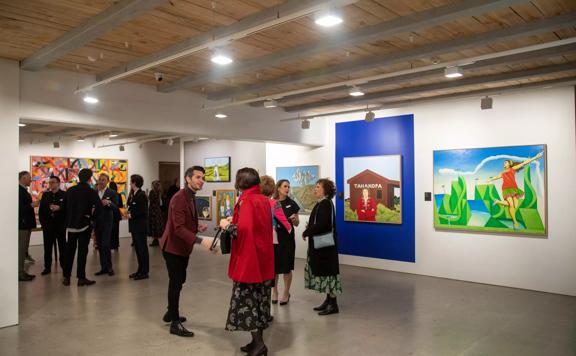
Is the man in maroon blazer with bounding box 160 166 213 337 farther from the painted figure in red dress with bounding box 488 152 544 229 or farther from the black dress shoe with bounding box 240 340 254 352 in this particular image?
the painted figure in red dress with bounding box 488 152 544 229

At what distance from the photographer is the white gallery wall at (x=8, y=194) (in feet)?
14.9

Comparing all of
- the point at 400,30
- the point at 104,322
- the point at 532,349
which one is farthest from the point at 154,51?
the point at 532,349

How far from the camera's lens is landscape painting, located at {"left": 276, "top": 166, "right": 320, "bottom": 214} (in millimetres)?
8715

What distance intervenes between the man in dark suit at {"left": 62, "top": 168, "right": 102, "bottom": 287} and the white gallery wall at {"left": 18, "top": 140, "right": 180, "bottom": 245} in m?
5.17

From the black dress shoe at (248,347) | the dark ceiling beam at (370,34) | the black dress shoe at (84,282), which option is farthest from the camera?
the black dress shoe at (84,282)

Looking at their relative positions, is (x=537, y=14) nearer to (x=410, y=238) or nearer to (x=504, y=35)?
(x=504, y=35)

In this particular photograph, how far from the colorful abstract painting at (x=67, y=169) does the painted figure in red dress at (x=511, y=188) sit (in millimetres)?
9895

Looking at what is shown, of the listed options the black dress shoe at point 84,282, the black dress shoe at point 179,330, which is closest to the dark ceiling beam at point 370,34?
the black dress shoe at point 179,330

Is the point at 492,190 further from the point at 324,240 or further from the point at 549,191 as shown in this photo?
the point at 324,240

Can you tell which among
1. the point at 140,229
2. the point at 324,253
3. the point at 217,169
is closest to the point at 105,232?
the point at 140,229

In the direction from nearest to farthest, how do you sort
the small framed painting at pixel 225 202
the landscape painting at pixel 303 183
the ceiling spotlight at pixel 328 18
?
the ceiling spotlight at pixel 328 18 → the landscape painting at pixel 303 183 → the small framed painting at pixel 225 202

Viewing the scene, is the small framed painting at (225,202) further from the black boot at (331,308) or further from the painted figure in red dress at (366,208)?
the black boot at (331,308)

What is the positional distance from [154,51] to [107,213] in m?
3.73

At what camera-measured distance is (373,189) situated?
7766 mm
